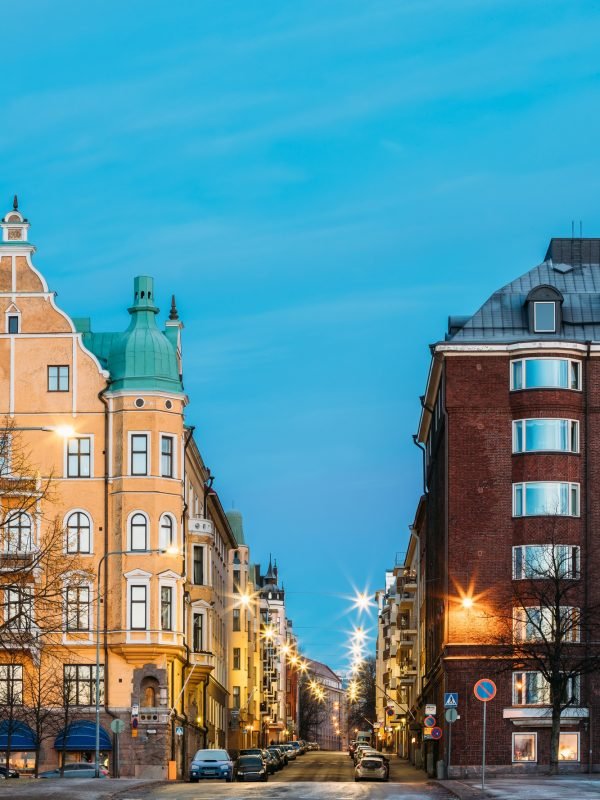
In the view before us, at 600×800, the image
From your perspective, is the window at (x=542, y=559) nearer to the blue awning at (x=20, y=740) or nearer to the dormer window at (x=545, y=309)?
the dormer window at (x=545, y=309)

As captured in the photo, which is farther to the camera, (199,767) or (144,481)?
(144,481)

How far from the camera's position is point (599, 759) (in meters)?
65.3

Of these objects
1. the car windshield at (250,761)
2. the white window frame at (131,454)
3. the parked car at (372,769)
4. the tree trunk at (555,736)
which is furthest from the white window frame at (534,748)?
the white window frame at (131,454)

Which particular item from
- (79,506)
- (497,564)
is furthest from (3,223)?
(497,564)

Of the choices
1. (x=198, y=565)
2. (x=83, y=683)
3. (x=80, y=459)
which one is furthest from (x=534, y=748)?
(x=80, y=459)

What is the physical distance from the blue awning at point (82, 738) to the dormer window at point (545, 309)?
27.5 meters

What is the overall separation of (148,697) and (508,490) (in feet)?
→ 66.9

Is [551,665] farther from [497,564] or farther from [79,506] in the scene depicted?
[79,506]

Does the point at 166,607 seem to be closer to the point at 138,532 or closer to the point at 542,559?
the point at 138,532

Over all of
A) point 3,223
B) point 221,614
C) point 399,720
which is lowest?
point 399,720

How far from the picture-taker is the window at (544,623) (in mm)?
63281

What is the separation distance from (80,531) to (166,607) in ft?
18.6

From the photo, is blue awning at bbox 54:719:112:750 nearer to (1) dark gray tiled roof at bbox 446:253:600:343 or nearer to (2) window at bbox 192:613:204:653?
(2) window at bbox 192:613:204:653

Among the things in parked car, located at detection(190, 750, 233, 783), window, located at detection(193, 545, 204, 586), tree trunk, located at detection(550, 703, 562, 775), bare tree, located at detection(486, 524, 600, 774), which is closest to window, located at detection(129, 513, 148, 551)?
window, located at detection(193, 545, 204, 586)
